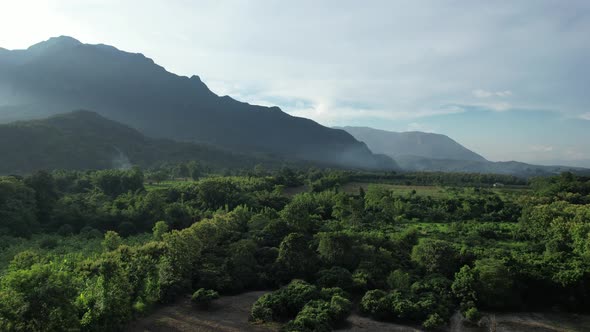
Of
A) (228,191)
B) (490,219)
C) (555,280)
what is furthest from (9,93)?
(555,280)

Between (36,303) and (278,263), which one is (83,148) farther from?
(36,303)

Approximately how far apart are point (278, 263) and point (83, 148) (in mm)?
98296

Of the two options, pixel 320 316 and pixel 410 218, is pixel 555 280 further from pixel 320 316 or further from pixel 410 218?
pixel 410 218

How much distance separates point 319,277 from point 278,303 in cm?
549

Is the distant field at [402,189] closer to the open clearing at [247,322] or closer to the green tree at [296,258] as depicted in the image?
the green tree at [296,258]

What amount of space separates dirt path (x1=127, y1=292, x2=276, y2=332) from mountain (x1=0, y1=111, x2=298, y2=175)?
7972 centimetres

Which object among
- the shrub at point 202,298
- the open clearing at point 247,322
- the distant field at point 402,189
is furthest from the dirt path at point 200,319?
the distant field at point 402,189

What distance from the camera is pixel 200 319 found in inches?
881

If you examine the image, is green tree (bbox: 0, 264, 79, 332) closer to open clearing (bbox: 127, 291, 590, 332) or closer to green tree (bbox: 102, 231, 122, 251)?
open clearing (bbox: 127, 291, 590, 332)

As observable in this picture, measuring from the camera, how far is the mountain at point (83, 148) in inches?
3632

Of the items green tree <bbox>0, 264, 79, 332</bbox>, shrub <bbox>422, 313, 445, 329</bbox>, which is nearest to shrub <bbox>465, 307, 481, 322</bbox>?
shrub <bbox>422, 313, 445, 329</bbox>

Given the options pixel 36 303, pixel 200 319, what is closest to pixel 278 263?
pixel 200 319

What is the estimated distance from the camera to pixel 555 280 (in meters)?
25.4

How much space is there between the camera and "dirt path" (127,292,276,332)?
69.3 feet
